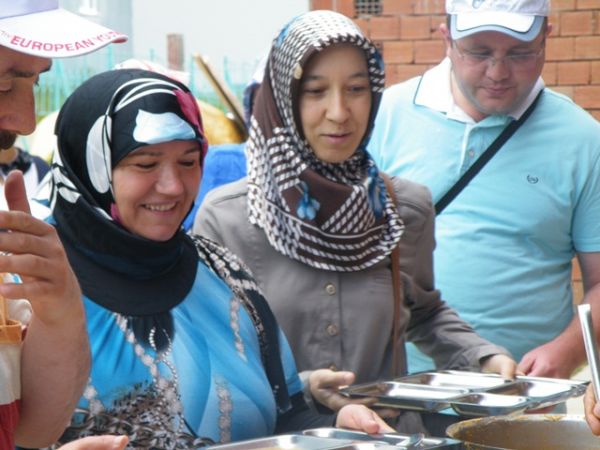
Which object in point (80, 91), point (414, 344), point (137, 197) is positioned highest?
point (80, 91)

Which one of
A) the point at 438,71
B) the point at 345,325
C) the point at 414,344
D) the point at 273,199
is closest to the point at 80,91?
the point at 273,199

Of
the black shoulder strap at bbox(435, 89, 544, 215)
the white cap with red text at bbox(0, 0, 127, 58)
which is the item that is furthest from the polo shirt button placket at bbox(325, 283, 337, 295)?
the white cap with red text at bbox(0, 0, 127, 58)

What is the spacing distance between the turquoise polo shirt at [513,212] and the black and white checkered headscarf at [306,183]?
52cm

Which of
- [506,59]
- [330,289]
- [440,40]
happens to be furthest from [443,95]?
[440,40]

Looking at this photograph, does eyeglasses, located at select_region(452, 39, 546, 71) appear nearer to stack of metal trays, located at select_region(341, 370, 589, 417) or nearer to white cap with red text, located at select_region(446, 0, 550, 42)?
white cap with red text, located at select_region(446, 0, 550, 42)

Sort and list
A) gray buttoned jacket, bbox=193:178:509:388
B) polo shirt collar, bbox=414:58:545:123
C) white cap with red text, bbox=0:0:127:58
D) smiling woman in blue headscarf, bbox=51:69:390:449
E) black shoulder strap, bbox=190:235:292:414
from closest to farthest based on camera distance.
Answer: white cap with red text, bbox=0:0:127:58 < smiling woman in blue headscarf, bbox=51:69:390:449 < black shoulder strap, bbox=190:235:292:414 < gray buttoned jacket, bbox=193:178:509:388 < polo shirt collar, bbox=414:58:545:123

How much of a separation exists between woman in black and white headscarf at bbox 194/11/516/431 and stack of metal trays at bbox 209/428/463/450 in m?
0.81

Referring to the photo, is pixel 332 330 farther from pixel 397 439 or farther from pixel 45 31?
pixel 45 31

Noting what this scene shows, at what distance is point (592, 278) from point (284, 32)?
4.17 feet

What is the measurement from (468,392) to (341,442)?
0.46 meters

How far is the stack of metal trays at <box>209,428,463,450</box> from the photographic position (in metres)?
2.00

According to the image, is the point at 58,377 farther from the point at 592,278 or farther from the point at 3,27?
the point at 592,278

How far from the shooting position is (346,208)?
124 inches

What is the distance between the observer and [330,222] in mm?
3154
